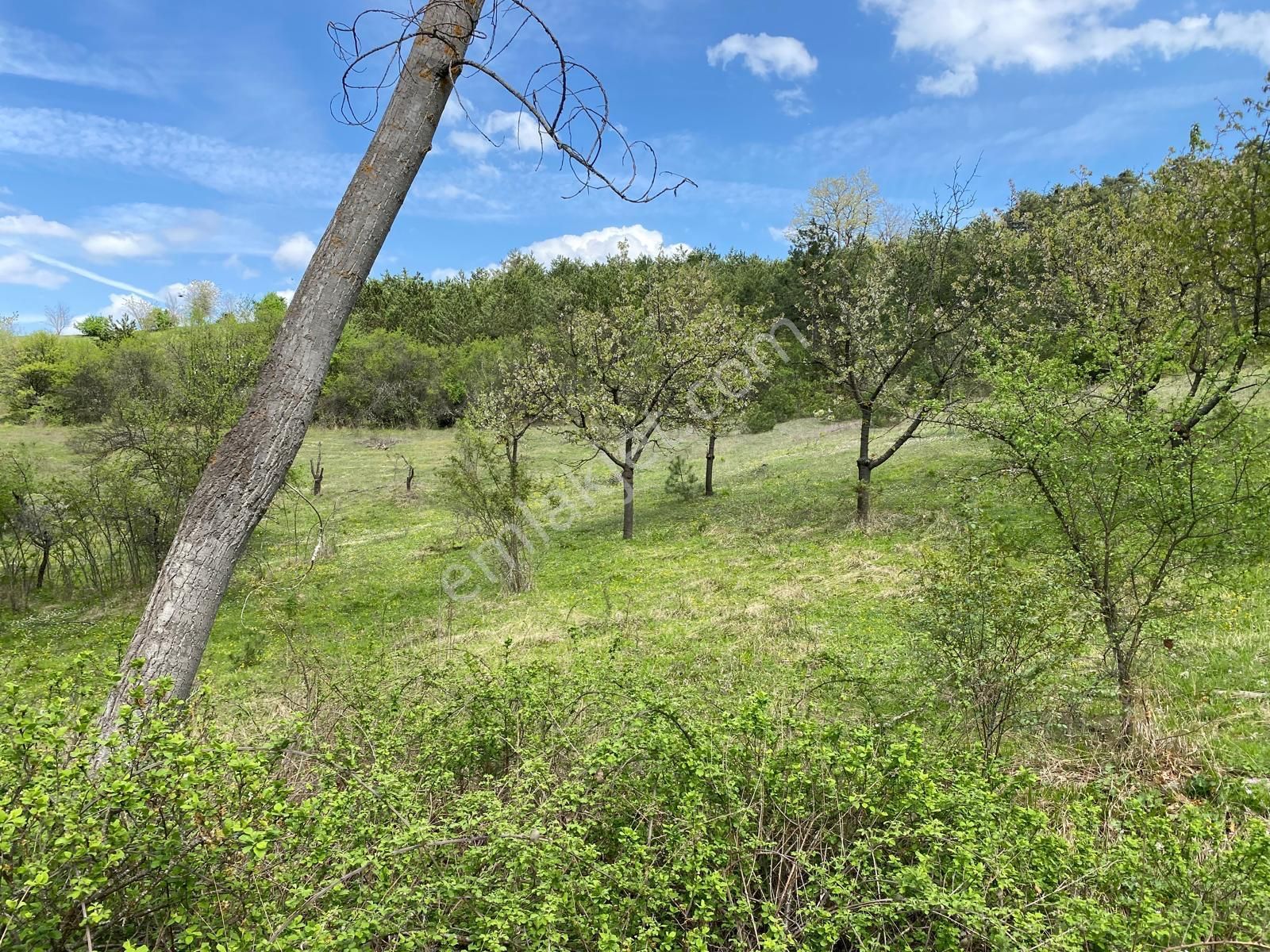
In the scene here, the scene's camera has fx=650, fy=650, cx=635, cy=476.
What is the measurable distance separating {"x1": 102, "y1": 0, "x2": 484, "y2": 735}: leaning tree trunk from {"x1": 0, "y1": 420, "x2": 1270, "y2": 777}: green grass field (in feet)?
4.32

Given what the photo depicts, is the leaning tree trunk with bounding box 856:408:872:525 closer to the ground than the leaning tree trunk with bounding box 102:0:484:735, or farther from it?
closer to the ground

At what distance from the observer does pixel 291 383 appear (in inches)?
117

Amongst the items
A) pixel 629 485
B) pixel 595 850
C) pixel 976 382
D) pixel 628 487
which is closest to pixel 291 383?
pixel 595 850

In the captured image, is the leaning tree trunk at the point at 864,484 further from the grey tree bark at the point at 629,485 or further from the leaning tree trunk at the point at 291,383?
the leaning tree trunk at the point at 291,383

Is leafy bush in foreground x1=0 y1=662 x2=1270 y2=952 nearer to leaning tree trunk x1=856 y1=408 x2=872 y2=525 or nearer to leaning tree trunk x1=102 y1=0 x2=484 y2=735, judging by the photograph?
leaning tree trunk x1=102 y1=0 x2=484 y2=735

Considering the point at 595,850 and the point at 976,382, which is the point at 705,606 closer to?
the point at 976,382

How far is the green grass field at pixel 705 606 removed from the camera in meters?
5.05

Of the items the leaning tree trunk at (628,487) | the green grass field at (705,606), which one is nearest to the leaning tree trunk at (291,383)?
the green grass field at (705,606)

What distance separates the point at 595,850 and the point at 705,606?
8599 millimetres

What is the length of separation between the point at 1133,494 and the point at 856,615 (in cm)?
470

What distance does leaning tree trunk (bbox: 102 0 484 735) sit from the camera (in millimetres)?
2756

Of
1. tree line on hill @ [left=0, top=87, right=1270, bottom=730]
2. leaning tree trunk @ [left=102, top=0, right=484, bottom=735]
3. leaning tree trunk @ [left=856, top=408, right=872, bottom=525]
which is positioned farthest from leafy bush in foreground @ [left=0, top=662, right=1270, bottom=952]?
leaning tree trunk @ [left=856, top=408, right=872, bottom=525]

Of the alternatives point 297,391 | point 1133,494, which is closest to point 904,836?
point 297,391

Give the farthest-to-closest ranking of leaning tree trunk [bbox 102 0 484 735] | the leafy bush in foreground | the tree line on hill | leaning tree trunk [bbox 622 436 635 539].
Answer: leaning tree trunk [bbox 622 436 635 539] → the tree line on hill → leaning tree trunk [bbox 102 0 484 735] → the leafy bush in foreground
